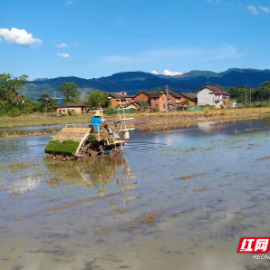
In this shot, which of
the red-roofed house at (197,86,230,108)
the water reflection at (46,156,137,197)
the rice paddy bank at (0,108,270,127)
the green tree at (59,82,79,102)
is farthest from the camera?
the green tree at (59,82,79,102)

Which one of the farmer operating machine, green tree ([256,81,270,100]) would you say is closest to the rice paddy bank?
the farmer operating machine

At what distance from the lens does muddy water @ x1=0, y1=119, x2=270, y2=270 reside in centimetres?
521

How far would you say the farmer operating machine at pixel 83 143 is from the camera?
45.5 feet

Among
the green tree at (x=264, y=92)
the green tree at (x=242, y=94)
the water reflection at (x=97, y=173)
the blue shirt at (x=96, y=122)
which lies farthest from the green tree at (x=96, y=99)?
the water reflection at (x=97, y=173)

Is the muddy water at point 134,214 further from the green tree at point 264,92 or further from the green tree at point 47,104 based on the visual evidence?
the green tree at point 264,92

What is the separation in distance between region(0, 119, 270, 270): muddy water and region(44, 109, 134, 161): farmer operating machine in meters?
1.58

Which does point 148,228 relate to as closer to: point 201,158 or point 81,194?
point 81,194

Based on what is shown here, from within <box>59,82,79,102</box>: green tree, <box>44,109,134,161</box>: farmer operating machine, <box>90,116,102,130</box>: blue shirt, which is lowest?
<box>44,109,134,161</box>: farmer operating machine

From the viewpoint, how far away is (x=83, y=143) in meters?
14.0

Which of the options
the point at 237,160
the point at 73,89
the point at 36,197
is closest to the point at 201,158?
the point at 237,160

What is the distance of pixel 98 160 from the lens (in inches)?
538

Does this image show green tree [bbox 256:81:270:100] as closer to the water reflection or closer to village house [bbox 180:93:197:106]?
village house [bbox 180:93:197:106]

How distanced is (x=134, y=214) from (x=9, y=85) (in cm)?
4386

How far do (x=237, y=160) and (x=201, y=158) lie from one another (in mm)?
1384
